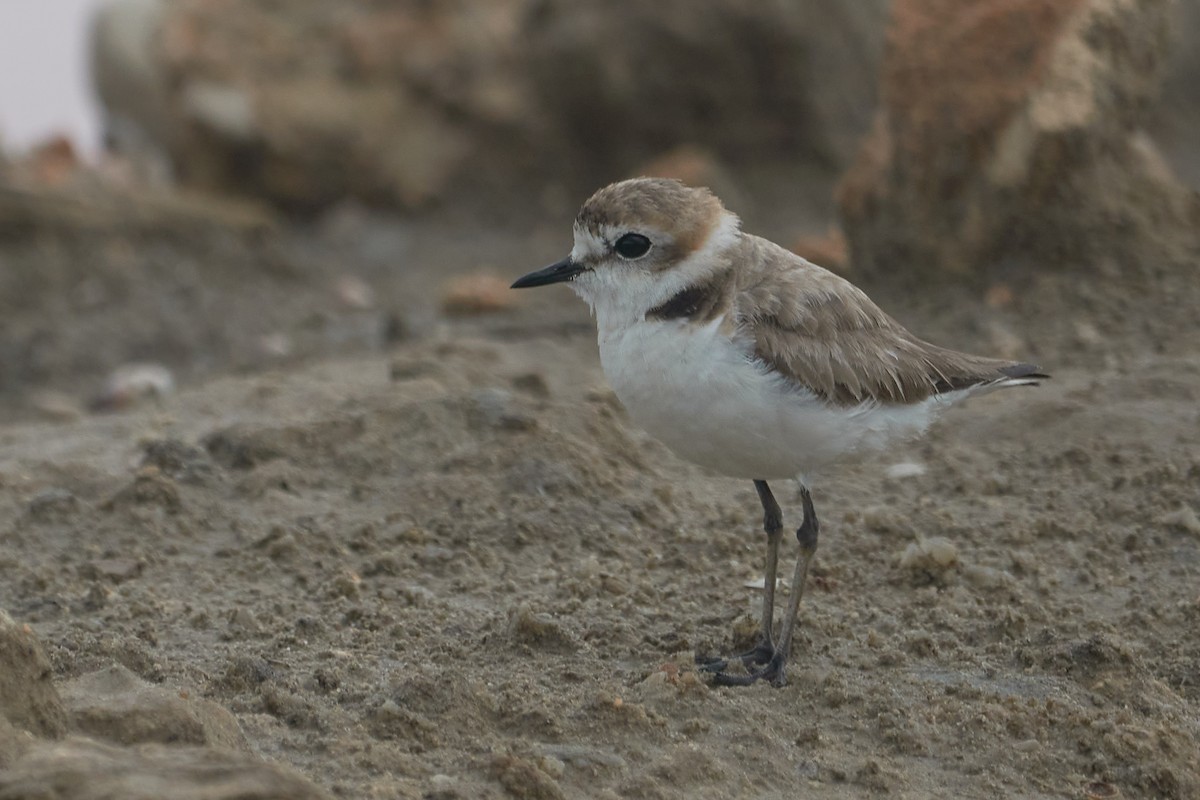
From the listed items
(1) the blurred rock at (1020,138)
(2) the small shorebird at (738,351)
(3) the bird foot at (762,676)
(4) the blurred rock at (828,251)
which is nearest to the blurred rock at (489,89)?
(4) the blurred rock at (828,251)

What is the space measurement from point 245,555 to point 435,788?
80.2 inches

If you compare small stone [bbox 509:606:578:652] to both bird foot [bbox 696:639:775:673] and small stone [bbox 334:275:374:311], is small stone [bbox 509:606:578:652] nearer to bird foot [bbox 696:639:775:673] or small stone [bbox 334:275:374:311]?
bird foot [bbox 696:639:775:673]

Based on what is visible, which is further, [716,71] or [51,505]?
[716,71]

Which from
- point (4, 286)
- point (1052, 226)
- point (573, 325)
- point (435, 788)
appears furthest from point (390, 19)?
point (435, 788)

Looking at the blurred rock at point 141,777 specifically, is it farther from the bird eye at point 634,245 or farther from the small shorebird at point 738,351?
the bird eye at point 634,245

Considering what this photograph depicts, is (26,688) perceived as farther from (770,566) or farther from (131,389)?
(131,389)

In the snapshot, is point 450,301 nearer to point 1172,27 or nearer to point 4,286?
point 4,286

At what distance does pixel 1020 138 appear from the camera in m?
7.32

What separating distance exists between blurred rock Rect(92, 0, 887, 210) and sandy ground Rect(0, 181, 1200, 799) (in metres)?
3.26

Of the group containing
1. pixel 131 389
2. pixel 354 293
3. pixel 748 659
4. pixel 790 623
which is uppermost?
pixel 354 293

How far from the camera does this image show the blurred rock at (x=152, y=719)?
333cm

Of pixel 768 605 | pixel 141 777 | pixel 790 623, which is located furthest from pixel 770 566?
pixel 141 777

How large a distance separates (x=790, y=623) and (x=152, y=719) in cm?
196

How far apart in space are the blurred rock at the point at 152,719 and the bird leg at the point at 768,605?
1571 millimetres
